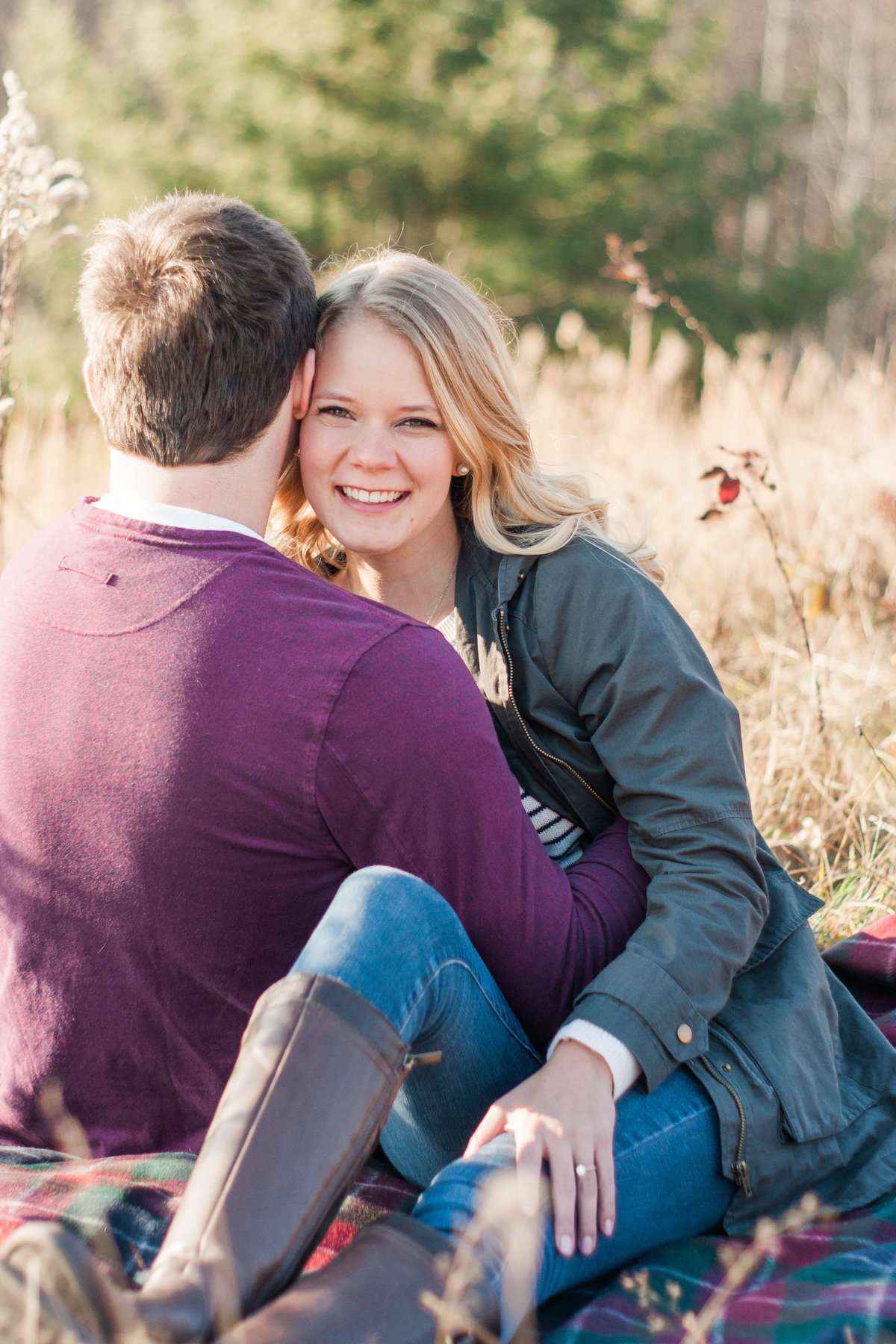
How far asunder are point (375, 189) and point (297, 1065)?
1029cm

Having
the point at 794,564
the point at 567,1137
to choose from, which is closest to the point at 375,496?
the point at 567,1137

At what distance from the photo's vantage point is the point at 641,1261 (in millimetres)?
1440

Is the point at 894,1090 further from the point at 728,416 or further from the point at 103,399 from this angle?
the point at 728,416

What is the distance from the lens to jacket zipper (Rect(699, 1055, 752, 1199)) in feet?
4.75

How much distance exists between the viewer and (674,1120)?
1415 millimetres

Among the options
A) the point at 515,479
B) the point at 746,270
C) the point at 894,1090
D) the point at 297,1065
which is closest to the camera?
the point at 297,1065

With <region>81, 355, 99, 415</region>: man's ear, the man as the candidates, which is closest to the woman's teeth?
the man

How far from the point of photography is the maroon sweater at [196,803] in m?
1.24

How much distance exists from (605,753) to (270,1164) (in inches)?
29.6

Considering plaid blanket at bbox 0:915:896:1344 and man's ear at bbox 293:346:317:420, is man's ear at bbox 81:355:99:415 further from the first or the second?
plaid blanket at bbox 0:915:896:1344

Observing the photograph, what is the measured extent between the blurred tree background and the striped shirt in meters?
7.03

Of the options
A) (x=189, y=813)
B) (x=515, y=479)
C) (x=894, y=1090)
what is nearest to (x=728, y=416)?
(x=515, y=479)

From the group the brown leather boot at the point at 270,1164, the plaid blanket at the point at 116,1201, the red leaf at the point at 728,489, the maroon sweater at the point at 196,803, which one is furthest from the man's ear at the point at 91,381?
the red leaf at the point at 728,489

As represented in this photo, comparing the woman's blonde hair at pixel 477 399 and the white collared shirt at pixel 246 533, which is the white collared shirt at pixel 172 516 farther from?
the woman's blonde hair at pixel 477 399
